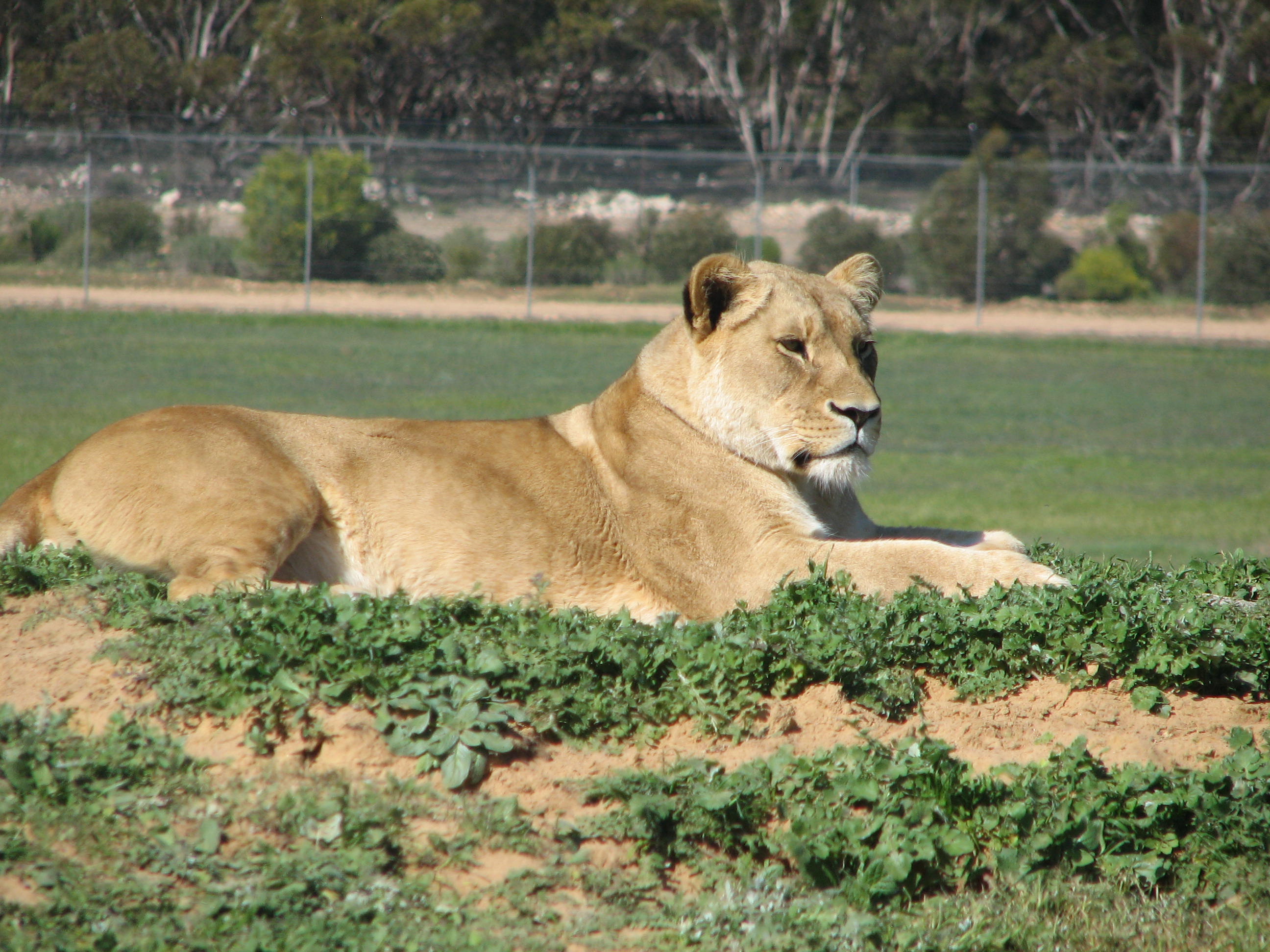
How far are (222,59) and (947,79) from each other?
91.6 ft

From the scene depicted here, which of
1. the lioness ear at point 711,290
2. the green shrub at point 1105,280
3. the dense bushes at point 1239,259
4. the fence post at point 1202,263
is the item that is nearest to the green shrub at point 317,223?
the green shrub at point 1105,280

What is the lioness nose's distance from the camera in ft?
17.5

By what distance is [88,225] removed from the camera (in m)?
23.9

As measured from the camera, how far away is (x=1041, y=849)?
12.5 ft

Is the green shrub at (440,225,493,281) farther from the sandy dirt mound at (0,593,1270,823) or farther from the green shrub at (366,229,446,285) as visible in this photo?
the sandy dirt mound at (0,593,1270,823)

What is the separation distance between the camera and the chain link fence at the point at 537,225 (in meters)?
26.3

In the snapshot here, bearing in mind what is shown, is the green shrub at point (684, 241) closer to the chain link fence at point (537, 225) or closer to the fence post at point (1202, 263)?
the chain link fence at point (537, 225)

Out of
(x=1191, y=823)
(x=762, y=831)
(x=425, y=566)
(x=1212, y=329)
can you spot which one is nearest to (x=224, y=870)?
(x=762, y=831)

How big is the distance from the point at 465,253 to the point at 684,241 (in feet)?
15.6

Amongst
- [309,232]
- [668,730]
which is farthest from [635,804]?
[309,232]

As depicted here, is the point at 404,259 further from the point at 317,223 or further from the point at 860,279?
the point at 860,279

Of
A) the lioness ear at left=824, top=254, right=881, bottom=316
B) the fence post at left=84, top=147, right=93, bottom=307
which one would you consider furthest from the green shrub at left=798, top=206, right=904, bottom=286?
the lioness ear at left=824, top=254, right=881, bottom=316

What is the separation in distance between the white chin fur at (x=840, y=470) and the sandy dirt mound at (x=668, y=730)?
1.14 m

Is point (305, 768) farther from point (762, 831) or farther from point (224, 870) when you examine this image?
point (762, 831)
